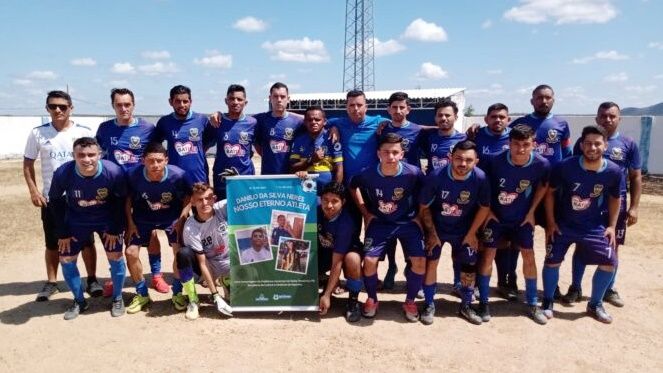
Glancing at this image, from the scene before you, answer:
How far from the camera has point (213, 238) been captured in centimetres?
514

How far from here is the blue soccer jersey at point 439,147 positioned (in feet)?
17.1

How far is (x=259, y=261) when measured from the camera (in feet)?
16.4

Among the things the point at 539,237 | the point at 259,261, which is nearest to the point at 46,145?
the point at 259,261

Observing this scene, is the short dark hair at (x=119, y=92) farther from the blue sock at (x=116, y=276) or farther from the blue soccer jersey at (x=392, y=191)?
the blue soccer jersey at (x=392, y=191)

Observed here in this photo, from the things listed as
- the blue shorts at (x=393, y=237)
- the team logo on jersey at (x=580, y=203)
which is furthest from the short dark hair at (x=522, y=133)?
the blue shorts at (x=393, y=237)

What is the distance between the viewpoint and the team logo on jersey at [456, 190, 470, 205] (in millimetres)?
4676

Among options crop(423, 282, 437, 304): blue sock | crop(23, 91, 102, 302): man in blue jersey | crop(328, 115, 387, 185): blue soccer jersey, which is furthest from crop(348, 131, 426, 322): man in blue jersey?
crop(23, 91, 102, 302): man in blue jersey

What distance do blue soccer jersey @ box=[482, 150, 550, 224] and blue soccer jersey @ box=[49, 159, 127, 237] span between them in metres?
4.15

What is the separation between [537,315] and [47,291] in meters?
5.85

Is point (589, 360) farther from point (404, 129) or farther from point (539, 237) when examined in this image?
point (539, 237)

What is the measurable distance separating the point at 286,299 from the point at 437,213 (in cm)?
194

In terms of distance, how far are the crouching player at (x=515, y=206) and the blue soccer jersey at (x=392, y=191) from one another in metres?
0.85

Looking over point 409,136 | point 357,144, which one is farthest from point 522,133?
point 357,144

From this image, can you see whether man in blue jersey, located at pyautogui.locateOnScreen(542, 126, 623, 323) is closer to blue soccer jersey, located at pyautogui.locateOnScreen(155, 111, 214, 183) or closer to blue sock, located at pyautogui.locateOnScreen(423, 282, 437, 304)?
blue sock, located at pyautogui.locateOnScreen(423, 282, 437, 304)
